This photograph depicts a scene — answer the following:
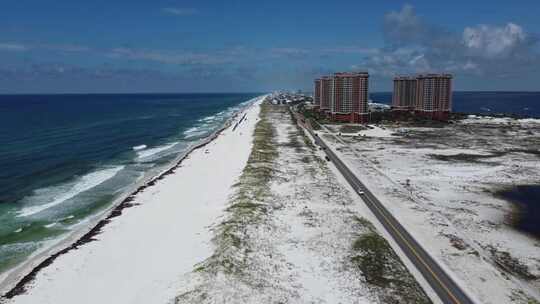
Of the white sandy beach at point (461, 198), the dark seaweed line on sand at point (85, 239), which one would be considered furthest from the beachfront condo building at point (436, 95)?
the dark seaweed line on sand at point (85, 239)

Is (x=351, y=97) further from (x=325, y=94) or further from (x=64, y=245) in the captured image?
(x=64, y=245)

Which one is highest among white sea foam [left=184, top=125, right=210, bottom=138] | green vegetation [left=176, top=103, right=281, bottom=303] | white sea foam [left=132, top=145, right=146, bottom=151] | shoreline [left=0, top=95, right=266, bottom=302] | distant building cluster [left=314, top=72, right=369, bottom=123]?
distant building cluster [left=314, top=72, right=369, bottom=123]

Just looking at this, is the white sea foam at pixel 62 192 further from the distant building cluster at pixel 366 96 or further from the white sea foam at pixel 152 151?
the distant building cluster at pixel 366 96

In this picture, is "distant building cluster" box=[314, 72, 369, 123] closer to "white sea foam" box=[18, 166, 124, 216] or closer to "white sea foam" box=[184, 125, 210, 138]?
"white sea foam" box=[184, 125, 210, 138]

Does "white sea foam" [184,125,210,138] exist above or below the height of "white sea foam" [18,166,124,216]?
above

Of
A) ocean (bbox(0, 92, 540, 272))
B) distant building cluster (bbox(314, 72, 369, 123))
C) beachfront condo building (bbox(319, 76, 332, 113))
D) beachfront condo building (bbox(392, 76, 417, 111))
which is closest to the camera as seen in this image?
ocean (bbox(0, 92, 540, 272))

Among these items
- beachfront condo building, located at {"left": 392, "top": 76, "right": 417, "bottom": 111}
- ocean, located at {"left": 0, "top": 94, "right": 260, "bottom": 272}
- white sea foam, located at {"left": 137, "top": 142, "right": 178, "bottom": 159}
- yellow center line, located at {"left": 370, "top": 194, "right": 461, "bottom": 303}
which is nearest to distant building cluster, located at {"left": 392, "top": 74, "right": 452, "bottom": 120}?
beachfront condo building, located at {"left": 392, "top": 76, "right": 417, "bottom": 111}

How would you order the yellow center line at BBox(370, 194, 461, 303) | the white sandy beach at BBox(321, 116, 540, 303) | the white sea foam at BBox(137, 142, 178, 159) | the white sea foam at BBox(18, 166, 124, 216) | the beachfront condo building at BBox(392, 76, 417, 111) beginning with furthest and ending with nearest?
the beachfront condo building at BBox(392, 76, 417, 111), the white sea foam at BBox(137, 142, 178, 159), the white sea foam at BBox(18, 166, 124, 216), the white sandy beach at BBox(321, 116, 540, 303), the yellow center line at BBox(370, 194, 461, 303)
